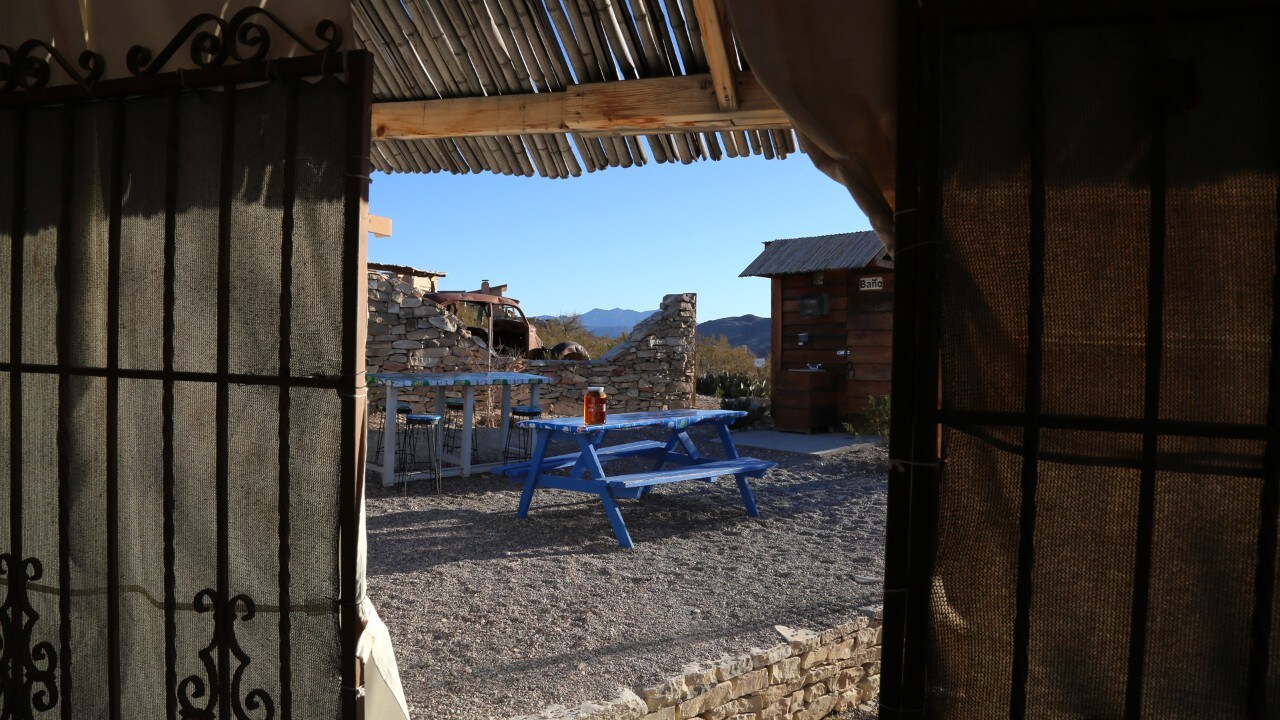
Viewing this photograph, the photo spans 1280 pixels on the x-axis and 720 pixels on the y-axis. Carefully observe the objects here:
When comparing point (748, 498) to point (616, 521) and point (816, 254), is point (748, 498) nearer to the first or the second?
point (616, 521)

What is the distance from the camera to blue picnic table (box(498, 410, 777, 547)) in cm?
508

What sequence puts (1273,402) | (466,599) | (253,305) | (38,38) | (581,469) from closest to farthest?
(1273,402)
(253,305)
(38,38)
(466,599)
(581,469)

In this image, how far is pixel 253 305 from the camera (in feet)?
6.16

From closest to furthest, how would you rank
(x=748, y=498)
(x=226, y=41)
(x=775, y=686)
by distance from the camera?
(x=226, y=41) < (x=775, y=686) < (x=748, y=498)

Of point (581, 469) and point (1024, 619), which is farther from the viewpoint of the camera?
point (581, 469)

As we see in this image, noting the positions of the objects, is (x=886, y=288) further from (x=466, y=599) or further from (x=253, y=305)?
(x=253, y=305)

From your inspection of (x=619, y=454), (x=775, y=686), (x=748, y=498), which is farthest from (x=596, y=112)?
(x=748, y=498)

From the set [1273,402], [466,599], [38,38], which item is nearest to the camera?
[1273,402]

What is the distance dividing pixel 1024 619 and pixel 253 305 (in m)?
1.80

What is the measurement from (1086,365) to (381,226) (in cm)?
270

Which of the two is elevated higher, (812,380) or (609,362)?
(609,362)

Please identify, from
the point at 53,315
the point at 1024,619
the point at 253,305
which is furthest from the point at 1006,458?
the point at 53,315

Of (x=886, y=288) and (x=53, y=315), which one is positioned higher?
(x=886, y=288)

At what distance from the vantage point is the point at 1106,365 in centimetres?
142
